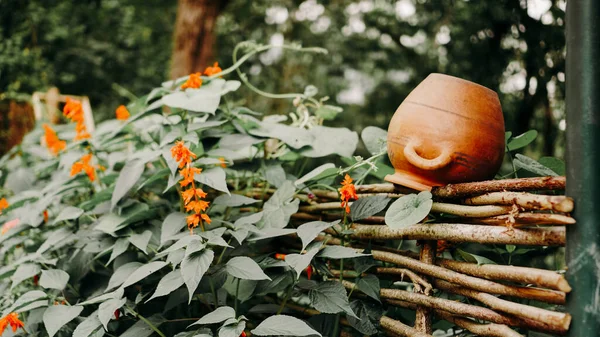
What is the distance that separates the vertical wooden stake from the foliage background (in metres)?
1.96

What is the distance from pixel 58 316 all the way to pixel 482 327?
39.4 inches

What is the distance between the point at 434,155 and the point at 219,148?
2.25 ft

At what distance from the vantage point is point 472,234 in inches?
43.3

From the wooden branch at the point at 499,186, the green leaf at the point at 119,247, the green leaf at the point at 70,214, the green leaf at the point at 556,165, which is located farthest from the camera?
the green leaf at the point at 70,214

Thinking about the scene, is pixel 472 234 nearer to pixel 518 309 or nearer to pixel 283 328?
pixel 518 309

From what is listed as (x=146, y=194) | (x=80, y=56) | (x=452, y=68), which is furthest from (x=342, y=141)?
(x=80, y=56)

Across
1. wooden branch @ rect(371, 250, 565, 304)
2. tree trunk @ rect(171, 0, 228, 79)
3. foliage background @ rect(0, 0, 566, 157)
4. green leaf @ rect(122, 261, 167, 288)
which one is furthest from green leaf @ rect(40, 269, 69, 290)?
tree trunk @ rect(171, 0, 228, 79)

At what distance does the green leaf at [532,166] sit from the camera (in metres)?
1.23

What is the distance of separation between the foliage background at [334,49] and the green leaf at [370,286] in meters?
2.02

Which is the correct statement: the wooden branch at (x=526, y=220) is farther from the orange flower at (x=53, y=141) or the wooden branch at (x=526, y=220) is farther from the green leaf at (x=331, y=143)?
the orange flower at (x=53, y=141)

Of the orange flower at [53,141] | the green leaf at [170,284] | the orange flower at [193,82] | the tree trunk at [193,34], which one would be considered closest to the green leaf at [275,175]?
the orange flower at [193,82]

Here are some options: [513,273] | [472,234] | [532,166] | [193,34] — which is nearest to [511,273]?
[513,273]

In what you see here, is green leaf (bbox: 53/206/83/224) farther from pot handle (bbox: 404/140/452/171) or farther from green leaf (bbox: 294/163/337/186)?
pot handle (bbox: 404/140/452/171)

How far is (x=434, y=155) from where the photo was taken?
3.90 feet
